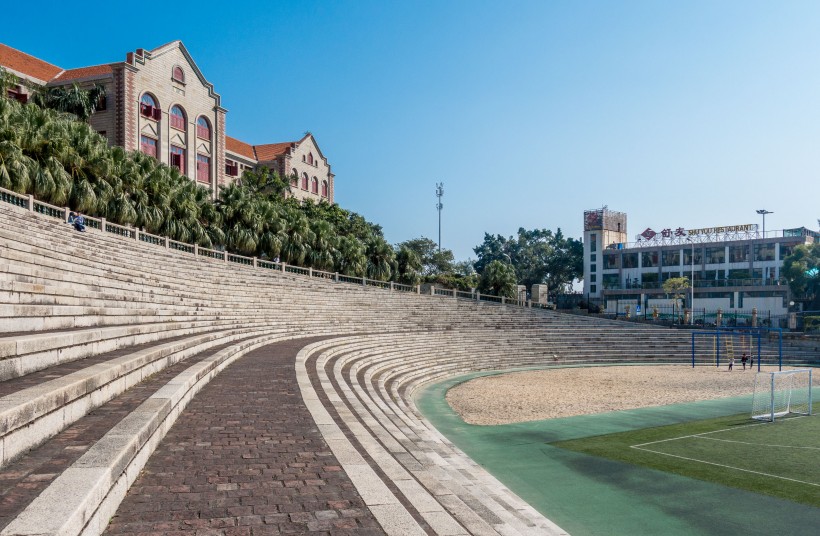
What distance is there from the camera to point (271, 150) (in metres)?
74.9

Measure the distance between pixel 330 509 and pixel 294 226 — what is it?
A: 143ft

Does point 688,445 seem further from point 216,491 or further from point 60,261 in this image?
point 60,261

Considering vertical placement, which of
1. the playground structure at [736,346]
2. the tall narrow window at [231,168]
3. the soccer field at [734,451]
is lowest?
the playground structure at [736,346]

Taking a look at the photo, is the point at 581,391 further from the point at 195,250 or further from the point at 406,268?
the point at 406,268

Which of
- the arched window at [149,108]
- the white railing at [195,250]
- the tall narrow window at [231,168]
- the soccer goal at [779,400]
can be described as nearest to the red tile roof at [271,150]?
the tall narrow window at [231,168]

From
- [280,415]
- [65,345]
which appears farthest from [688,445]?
[65,345]

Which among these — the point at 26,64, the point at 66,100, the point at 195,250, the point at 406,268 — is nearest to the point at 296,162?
the point at 406,268

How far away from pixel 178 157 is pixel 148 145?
3383mm

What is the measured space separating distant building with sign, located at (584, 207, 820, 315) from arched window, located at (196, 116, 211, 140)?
49.4m

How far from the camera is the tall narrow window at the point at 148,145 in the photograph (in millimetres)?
49694

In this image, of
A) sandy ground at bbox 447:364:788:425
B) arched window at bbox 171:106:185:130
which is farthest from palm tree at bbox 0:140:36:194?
arched window at bbox 171:106:185:130

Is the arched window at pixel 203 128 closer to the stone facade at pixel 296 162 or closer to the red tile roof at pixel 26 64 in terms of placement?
the stone facade at pixel 296 162

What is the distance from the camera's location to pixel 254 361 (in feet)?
54.8

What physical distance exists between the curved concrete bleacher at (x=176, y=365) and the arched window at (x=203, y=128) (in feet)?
79.8
